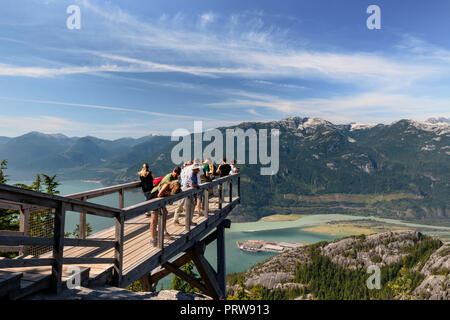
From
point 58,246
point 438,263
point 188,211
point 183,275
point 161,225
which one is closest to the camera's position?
point 58,246

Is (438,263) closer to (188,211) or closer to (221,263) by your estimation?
(221,263)

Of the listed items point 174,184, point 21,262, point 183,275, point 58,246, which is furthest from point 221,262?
point 21,262

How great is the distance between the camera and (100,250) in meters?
6.45

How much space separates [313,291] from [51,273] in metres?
144

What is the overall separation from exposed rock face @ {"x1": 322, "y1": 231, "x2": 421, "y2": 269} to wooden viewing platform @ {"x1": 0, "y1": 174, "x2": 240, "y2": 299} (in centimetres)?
15465

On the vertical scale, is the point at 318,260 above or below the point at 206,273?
below

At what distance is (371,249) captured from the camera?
15500 cm

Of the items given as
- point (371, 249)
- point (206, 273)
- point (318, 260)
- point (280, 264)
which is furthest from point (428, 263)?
point (206, 273)

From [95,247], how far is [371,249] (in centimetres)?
17480

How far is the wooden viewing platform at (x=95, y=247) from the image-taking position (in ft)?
11.3

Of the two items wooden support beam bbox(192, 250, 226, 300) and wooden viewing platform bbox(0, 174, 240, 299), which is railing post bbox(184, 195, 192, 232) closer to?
wooden viewing platform bbox(0, 174, 240, 299)
